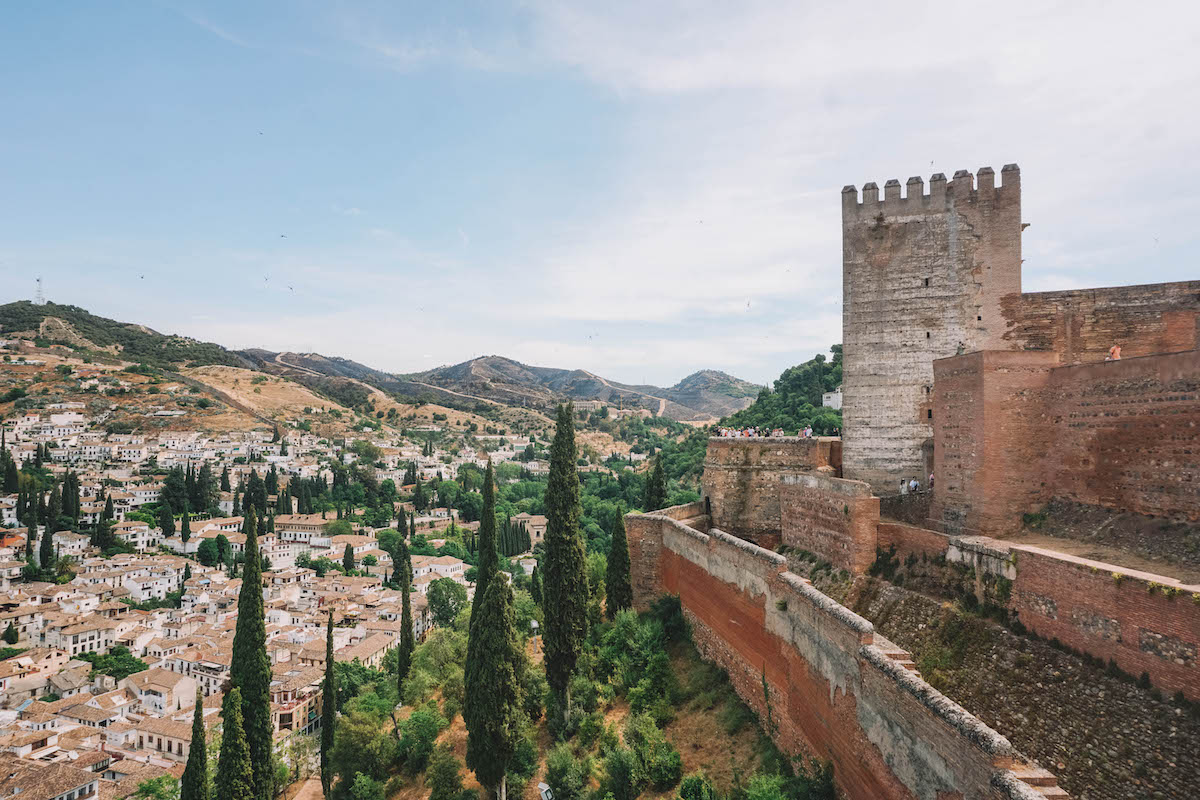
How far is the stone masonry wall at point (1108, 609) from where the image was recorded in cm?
661

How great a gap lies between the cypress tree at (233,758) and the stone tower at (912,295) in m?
17.5

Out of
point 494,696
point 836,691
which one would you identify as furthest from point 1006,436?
point 494,696

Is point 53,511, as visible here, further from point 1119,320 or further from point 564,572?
point 1119,320

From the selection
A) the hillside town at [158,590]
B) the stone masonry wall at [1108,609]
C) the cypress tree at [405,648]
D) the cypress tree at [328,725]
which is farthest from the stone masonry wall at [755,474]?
the cypress tree at [405,648]

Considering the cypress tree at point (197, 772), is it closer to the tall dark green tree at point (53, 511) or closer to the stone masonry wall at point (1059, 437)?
the stone masonry wall at point (1059, 437)

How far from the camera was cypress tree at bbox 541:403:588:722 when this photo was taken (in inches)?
690

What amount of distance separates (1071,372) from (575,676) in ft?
41.7

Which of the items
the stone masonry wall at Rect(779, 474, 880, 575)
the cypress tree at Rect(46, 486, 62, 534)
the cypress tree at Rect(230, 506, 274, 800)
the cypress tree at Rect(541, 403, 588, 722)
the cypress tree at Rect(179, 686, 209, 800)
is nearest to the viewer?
the stone masonry wall at Rect(779, 474, 880, 575)

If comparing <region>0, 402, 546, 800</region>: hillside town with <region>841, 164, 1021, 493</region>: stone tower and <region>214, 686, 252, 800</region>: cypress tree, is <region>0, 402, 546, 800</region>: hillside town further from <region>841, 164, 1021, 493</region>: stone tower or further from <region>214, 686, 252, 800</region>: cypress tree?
<region>841, 164, 1021, 493</region>: stone tower

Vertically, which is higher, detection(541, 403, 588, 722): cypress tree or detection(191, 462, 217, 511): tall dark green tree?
detection(541, 403, 588, 722): cypress tree

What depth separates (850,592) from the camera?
12.1 metres

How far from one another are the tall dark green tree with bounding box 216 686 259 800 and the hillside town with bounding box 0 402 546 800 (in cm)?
651

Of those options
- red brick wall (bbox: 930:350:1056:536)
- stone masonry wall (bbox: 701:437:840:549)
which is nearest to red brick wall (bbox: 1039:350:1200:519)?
red brick wall (bbox: 930:350:1056:536)

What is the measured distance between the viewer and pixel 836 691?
9.09 metres
